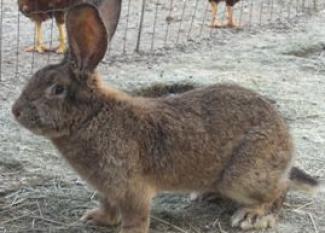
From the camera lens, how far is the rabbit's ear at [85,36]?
3451 mm

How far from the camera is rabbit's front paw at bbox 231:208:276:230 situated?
3.86 metres

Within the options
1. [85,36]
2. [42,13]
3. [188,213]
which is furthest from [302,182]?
[42,13]

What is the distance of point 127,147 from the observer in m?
3.55

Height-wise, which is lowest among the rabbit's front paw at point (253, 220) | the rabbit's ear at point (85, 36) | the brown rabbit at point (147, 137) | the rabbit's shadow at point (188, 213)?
the rabbit's shadow at point (188, 213)

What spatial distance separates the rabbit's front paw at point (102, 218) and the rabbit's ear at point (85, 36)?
0.76 meters

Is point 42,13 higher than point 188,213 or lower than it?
higher

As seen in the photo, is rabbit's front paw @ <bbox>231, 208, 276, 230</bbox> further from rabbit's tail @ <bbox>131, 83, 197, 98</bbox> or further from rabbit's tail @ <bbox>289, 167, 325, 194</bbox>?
rabbit's tail @ <bbox>131, 83, 197, 98</bbox>

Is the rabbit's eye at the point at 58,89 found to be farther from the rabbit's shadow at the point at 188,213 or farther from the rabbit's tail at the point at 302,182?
the rabbit's tail at the point at 302,182

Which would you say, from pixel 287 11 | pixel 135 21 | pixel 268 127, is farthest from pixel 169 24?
pixel 268 127

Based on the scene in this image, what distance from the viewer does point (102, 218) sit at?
3.85 metres

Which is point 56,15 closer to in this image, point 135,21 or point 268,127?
point 135,21

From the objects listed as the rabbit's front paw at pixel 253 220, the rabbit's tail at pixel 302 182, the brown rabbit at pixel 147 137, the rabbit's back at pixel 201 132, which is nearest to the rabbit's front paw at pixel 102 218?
the brown rabbit at pixel 147 137

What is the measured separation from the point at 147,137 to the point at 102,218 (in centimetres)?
52

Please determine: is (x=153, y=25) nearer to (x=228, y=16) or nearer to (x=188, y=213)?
(x=228, y=16)
